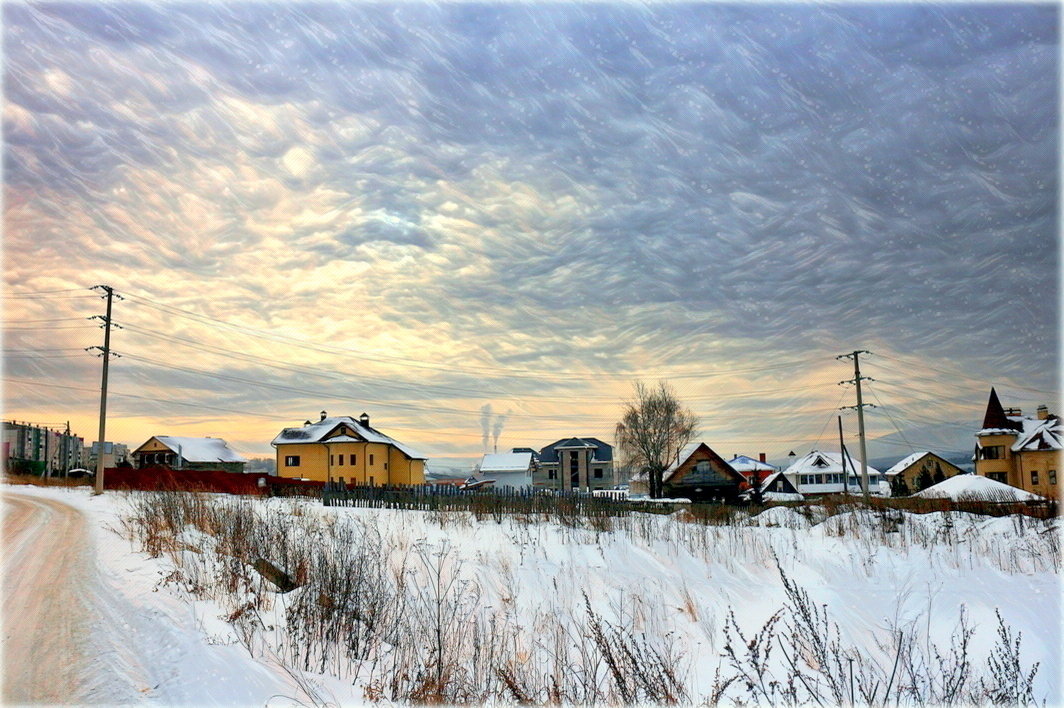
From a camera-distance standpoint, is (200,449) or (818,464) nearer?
(200,449)

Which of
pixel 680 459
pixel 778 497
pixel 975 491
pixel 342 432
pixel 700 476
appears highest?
pixel 342 432

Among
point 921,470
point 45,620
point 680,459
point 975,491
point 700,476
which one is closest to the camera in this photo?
point 45,620

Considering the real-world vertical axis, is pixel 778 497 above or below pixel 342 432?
below

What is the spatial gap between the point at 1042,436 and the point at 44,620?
6629 centimetres

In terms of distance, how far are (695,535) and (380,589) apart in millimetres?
12897

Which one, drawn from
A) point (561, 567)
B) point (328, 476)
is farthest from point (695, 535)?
point (328, 476)

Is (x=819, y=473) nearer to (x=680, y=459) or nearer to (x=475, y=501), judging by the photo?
(x=680, y=459)

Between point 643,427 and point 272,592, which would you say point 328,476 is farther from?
point 272,592

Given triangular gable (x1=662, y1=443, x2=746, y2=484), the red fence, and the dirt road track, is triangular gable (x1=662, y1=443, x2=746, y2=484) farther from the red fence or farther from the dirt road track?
the dirt road track

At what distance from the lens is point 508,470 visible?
8438 cm

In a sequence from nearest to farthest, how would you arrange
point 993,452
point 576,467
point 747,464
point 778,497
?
point 778,497 → point 993,452 → point 576,467 → point 747,464

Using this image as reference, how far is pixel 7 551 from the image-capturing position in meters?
12.2

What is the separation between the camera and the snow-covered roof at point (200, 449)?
6366cm

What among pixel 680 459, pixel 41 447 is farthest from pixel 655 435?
pixel 41 447
